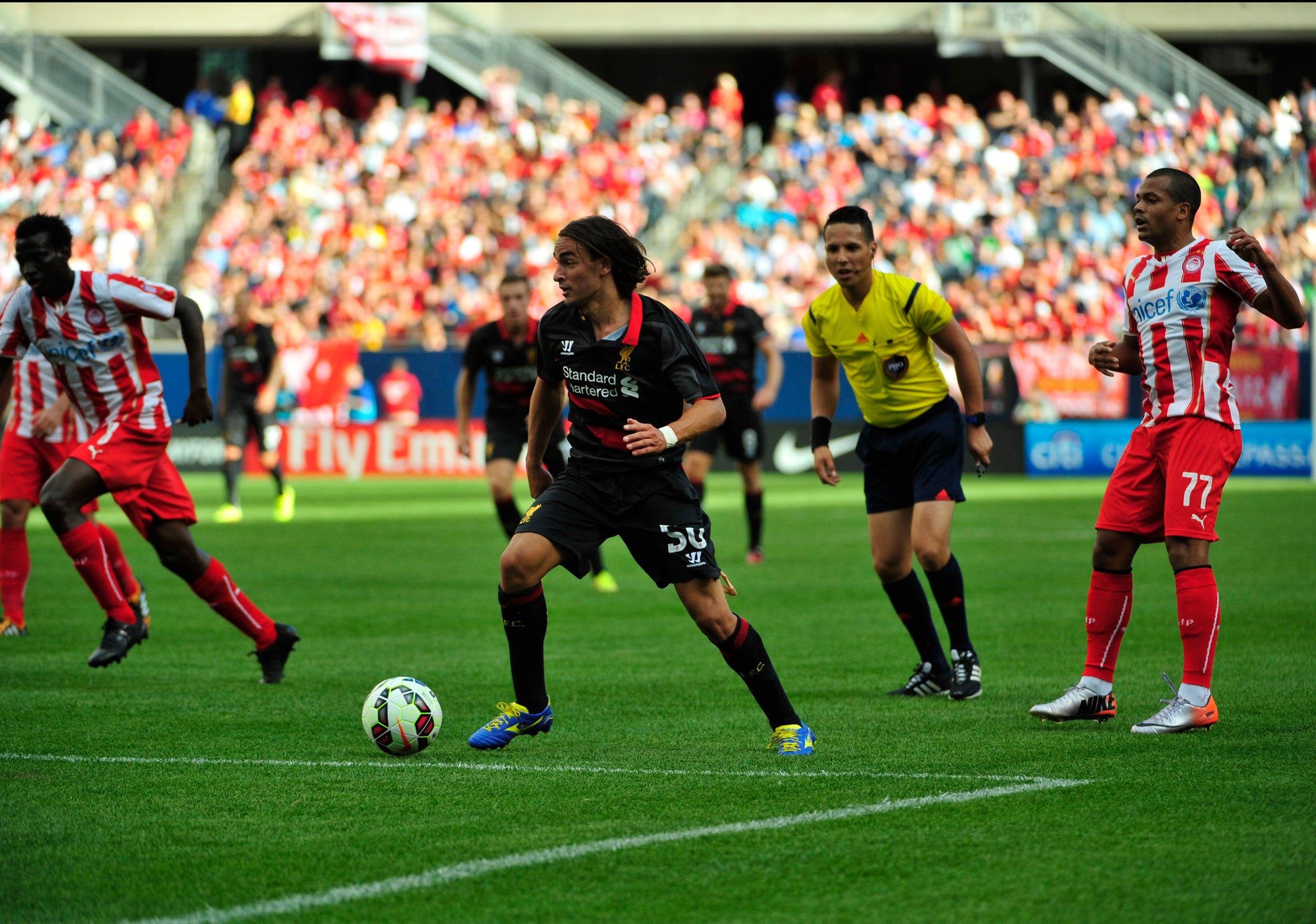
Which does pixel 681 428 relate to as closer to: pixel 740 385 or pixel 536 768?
pixel 536 768

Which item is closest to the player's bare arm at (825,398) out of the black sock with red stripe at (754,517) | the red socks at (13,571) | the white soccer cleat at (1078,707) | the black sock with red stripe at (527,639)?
the white soccer cleat at (1078,707)

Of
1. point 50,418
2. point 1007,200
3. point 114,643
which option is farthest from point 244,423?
point 1007,200

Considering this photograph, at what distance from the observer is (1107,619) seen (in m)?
7.27

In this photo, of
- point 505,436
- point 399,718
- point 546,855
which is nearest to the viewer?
point 546,855

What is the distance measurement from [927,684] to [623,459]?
2.42 m

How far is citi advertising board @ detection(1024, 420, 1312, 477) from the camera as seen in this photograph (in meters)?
27.0

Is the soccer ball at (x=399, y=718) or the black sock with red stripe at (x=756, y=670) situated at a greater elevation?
the black sock with red stripe at (x=756, y=670)

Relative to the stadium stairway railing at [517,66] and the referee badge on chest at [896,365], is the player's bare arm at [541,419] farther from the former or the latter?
the stadium stairway railing at [517,66]

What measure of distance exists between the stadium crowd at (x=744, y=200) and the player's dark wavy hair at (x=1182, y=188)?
22.7 meters

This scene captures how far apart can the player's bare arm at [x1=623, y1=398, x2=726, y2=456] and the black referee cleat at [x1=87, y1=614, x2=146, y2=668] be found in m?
3.67

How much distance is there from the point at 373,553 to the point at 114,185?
2243 cm

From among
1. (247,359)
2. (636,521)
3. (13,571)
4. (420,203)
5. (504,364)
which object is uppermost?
(420,203)

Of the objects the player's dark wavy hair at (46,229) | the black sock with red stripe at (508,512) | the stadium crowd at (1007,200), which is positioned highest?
the stadium crowd at (1007,200)

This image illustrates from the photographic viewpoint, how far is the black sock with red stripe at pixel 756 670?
6.48 m
